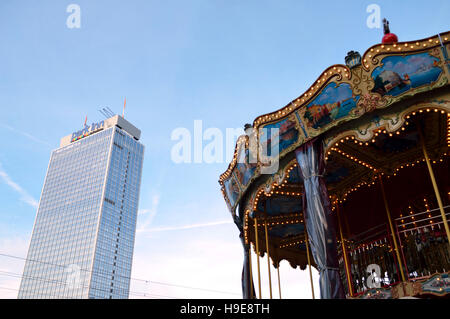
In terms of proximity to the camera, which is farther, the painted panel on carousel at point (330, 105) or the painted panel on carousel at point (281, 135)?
the painted panel on carousel at point (281, 135)

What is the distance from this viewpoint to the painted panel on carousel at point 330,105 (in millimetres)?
8500

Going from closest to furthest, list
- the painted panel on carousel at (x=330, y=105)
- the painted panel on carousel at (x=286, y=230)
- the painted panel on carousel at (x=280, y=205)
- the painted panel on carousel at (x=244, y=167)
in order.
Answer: the painted panel on carousel at (x=330, y=105), the painted panel on carousel at (x=244, y=167), the painted panel on carousel at (x=280, y=205), the painted panel on carousel at (x=286, y=230)

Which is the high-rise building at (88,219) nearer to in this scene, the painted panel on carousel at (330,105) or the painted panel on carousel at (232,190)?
the painted panel on carousel at (232,190)

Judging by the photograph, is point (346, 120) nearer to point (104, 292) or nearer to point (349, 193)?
point (349, 193)

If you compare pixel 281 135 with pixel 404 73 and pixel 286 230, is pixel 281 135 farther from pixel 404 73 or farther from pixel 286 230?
pixel 286 230

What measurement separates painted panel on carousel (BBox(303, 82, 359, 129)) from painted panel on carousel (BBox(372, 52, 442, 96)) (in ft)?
2.04

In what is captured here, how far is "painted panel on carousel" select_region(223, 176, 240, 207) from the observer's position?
12.5 m

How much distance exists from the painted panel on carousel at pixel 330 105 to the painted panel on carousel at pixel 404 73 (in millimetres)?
623

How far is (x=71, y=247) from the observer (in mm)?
81562

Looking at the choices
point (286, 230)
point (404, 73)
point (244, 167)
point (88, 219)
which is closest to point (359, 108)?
point (404, 73)

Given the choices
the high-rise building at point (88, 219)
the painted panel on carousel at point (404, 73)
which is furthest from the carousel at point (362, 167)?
the high-rise building at point (88, 219)

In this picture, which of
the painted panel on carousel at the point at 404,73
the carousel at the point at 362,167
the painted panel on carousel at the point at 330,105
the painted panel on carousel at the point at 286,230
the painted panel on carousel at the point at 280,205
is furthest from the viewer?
the painted panel on carousel at the point at 286,230
